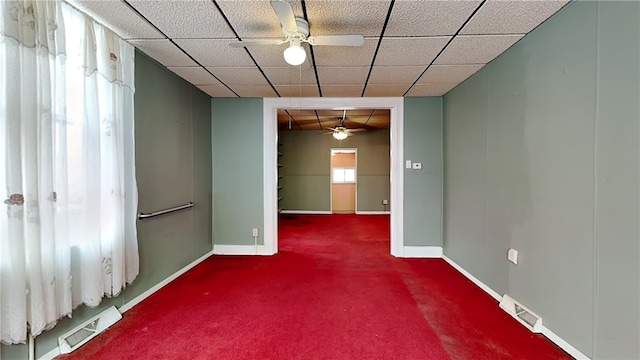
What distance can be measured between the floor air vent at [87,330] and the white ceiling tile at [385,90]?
346 cm

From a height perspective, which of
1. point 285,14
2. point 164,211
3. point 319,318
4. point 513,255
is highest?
point 285,14

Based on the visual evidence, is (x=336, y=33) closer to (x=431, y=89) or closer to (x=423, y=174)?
(x=431, y=89)

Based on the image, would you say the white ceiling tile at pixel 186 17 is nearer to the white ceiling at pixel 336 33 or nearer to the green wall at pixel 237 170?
the white ceiling at pixel 336 33

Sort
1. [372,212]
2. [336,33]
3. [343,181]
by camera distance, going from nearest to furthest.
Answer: [336,33], [372,212], [343,181]

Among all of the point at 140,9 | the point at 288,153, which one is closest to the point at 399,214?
the point at 140,9

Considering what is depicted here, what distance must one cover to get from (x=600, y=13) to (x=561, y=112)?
58 centimetres

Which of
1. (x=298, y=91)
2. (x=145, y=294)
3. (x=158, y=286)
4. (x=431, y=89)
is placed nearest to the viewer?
(x=145, y=294)

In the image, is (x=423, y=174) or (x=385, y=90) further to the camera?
(x=423, y=174)

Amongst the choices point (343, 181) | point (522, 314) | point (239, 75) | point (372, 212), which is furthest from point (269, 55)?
point (372, 212)

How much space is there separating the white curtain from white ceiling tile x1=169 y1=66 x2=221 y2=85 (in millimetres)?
568

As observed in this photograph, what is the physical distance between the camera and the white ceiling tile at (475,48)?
7.12 ft

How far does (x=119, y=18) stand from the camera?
1.92 metres

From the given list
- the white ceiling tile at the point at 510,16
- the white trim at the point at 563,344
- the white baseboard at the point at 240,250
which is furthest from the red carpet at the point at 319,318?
the white ceiling tile at the point at 510,16

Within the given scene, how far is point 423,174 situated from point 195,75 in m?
3.25
